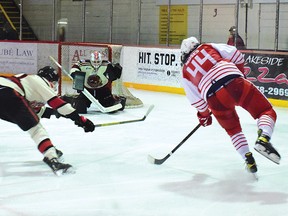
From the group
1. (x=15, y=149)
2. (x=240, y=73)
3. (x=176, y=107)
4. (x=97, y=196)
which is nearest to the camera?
(x=97, y=196)

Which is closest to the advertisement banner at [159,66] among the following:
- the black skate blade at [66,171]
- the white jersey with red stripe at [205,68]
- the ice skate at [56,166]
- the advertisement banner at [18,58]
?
the advertisement banner at [18,58]

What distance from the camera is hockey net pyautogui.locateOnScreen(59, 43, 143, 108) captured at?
23.6 ft

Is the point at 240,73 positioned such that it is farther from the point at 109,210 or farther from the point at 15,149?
the point at 15,149

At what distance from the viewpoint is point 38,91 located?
3562 millimetres

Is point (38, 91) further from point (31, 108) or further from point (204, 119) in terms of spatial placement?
point (204, 119)

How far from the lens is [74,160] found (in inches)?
158

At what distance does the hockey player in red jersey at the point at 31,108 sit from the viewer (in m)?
3.49

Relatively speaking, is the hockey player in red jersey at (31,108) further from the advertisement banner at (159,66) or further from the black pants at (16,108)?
the advertisement banner at (159,66)

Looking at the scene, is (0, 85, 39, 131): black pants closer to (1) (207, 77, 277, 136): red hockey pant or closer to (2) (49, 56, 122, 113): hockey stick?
(1) (207, 77, 277, 136): red hockey pant

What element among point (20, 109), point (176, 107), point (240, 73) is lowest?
point (176, 107)

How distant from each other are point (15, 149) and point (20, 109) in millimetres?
981

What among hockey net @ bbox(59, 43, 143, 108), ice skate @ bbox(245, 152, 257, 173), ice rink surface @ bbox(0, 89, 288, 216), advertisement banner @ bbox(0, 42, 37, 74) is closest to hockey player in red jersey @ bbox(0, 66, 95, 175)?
ice rink surface @ bbox(0, 89, 288, 216)

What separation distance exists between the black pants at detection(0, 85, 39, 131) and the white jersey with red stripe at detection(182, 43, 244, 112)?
958mm

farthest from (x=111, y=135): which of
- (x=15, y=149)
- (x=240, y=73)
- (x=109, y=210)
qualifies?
(x=109, y=210)
